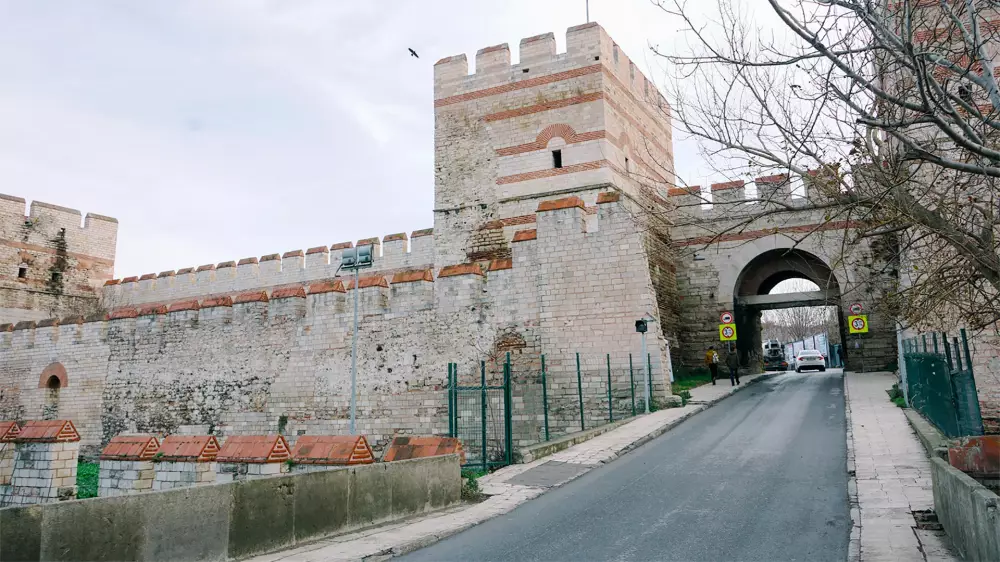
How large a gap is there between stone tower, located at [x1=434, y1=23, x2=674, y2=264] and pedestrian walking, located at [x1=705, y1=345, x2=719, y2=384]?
4489mm

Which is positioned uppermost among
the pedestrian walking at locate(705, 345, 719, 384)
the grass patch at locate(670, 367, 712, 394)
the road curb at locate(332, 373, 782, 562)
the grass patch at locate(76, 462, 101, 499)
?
the pedestrian walking at locate(705, 345, 719, 384)

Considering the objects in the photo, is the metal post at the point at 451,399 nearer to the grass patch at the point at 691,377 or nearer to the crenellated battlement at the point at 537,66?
the grass patch at the point at 691,377

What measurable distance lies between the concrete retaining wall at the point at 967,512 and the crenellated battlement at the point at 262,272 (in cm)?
1440

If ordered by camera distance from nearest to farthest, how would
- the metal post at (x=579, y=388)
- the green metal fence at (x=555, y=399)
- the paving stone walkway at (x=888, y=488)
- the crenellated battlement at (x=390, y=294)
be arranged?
the paving stone walkway at (x=888, y=488) < the metal post at (x=579, y=388) < the green metal fence at (x=555, y=399) < the crenellated battlement at (x=390, y=294)

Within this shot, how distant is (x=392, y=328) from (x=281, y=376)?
3188 millimetres

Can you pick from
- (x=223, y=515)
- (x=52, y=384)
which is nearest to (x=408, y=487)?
(x=223, y=515)

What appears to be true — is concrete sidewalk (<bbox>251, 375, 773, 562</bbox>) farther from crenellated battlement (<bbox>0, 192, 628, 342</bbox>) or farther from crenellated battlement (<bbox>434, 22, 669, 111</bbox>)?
crenellated battlement (<bbox>434, 22, 669, 111</bbox>)

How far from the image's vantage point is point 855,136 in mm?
5902

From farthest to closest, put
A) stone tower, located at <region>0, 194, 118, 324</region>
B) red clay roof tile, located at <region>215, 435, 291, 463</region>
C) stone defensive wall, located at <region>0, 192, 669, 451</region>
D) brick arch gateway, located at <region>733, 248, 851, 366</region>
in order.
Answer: stone tower, located at <region>0, 194, 118, 324</region>, brick arch gateway, located at <region>733, 248, 851, 366</region>, stone defensive wall, located at <region>0, 192, 669, 451</region>, red clay roof tile, located at <region>215, 435, 291, 463</region>

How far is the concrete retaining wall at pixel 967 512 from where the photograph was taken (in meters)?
3.41

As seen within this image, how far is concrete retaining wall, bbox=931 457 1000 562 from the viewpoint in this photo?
3414 mm

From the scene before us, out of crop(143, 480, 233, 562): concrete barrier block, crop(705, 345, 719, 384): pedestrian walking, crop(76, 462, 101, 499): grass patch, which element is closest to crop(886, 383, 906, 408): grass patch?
crop(705, 345, 719, 384): pedestrian walking

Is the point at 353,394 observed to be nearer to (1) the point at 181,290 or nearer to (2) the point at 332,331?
(2) the point at 332,331

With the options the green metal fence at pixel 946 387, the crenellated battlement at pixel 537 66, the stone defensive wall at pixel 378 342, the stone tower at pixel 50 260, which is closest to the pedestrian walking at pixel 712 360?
the stone defensive wall at pixel 378 342
